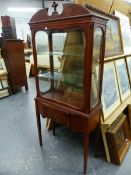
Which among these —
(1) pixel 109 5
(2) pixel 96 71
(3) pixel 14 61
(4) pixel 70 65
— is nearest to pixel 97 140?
(2) pixel 96 71

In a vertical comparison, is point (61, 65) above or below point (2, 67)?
above

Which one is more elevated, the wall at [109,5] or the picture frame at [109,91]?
the wall at [109,5]

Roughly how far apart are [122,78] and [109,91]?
18.1 inches

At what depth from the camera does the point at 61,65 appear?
6.82 feet

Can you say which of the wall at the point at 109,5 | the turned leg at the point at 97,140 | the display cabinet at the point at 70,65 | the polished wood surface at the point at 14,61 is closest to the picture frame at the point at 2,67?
the polished wood surface at the point at 14,61

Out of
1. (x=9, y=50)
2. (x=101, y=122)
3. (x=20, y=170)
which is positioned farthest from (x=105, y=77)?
(x=9, y=50)

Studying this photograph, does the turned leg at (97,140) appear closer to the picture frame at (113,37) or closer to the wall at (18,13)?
the picture frame at (113,37)

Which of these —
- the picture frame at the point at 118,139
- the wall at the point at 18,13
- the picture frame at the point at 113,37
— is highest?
the wall at the point at 18,13

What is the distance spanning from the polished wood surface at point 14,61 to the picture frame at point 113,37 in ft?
7.60

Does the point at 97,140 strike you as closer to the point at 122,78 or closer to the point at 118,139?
the point at 118,139

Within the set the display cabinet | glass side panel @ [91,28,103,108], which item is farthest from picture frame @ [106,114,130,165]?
glass side panel @ [91,28,103,108]

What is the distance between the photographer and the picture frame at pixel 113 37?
2.16 metres

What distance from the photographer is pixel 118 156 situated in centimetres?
181

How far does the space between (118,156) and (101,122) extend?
405 mm
